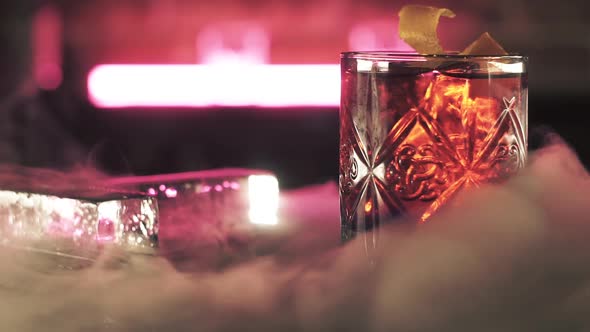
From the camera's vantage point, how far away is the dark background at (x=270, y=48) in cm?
416

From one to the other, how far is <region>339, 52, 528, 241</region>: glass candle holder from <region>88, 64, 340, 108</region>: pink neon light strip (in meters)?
3.64

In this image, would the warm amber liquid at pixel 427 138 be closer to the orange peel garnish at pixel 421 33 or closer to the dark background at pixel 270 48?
the orange peel garnish at pixel 421 33

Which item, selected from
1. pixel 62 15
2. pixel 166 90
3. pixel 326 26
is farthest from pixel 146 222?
pixel 62 15

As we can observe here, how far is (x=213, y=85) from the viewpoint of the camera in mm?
4578

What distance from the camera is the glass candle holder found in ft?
2.41

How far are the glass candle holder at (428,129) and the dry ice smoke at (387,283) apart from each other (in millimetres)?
32

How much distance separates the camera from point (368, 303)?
1.92ft

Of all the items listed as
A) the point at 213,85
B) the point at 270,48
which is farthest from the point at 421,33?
the point at 270,48

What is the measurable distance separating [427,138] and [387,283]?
0.19m

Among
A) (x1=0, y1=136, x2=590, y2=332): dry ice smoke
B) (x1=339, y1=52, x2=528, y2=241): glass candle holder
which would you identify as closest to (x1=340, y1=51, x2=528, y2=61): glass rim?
(x1=339, y1=52, x2=528, y2=241): glass candle holder

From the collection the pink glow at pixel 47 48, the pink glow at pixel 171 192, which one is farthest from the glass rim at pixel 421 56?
the pink glow at pixel 47 48

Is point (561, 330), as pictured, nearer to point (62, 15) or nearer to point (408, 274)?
point (408, 274)

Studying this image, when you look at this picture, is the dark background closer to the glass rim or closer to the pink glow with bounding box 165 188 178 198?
the pink glow with bounding box 165 188 178 198

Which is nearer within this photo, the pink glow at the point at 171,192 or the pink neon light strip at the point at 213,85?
the pink glow at the point at 171,192
